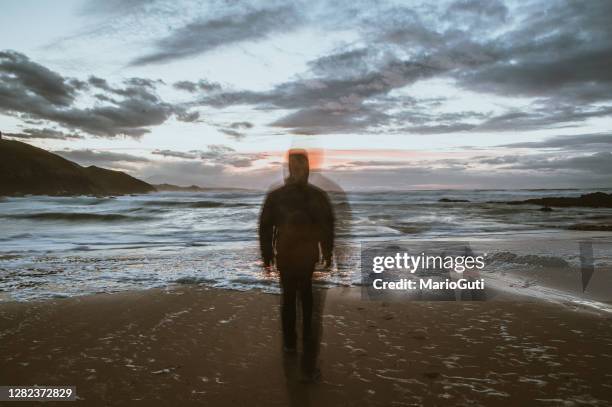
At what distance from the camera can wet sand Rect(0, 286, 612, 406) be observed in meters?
3.67

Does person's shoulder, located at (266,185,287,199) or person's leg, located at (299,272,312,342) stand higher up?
person's shoulder, located at (266,185,287,199)

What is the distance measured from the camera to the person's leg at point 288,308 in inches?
168

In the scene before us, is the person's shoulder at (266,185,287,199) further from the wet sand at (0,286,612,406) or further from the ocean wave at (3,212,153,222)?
the ocean wave at (3,212,153,222)

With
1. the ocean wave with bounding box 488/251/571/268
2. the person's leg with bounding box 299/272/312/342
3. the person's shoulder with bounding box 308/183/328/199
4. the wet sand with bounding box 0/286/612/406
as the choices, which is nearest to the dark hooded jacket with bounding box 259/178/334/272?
the person's shoulder with bounding box 308/183/328/199

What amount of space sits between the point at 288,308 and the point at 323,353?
76 centimetres

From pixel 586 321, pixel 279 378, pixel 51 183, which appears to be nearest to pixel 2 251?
pixel 279 378

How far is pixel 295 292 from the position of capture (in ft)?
14.2

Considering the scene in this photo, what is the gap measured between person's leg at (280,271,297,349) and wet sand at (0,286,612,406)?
0.20 m

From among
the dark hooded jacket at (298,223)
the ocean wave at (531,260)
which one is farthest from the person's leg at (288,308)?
the ocean wave at (531,260)

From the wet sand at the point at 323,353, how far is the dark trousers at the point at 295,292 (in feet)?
1.49

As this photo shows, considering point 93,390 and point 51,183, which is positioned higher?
point 51,183

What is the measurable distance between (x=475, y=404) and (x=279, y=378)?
5.79 feet

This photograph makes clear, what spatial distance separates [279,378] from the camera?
157 inches

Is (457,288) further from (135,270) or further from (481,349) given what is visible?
(135,270)
